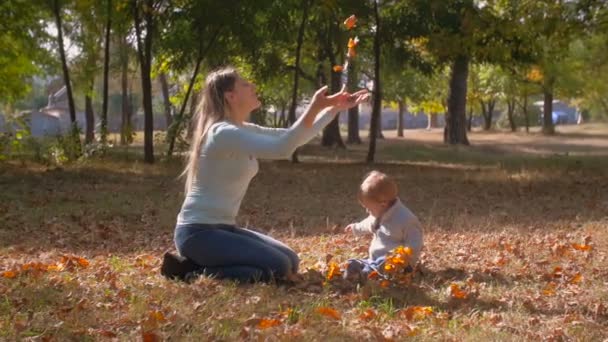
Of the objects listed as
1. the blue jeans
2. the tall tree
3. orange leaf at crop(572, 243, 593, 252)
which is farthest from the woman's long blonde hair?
the tall tree

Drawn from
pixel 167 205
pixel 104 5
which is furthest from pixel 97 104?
pixel 167 205

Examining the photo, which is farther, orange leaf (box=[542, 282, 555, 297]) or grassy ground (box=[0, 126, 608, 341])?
orange leaf (box=[542, 282, 555, 297])

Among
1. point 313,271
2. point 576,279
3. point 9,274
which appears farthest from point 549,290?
point 9,274

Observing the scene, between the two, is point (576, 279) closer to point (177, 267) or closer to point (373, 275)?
point (373, 275)

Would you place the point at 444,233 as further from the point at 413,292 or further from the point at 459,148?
the point at 459,148

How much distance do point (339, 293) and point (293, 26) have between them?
14.8m

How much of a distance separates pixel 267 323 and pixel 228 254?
47.4 inches

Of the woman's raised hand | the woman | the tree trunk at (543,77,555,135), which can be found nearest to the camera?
the woman's raised hand

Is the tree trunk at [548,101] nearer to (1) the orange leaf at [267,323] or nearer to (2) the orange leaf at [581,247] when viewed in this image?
(2) the orange leaf at [581,247]

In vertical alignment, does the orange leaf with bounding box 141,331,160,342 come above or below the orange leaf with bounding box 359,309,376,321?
above

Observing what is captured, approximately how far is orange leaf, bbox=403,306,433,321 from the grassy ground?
1 centimetres

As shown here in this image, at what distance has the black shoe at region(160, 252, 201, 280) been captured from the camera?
5664 millimetres

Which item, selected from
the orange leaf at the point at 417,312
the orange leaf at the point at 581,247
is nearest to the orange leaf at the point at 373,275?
the orange leaf at the point at 417,312

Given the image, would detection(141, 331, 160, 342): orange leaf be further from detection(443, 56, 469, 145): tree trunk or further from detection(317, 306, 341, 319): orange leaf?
detection(443, 56, 469, 145): tree trunk
